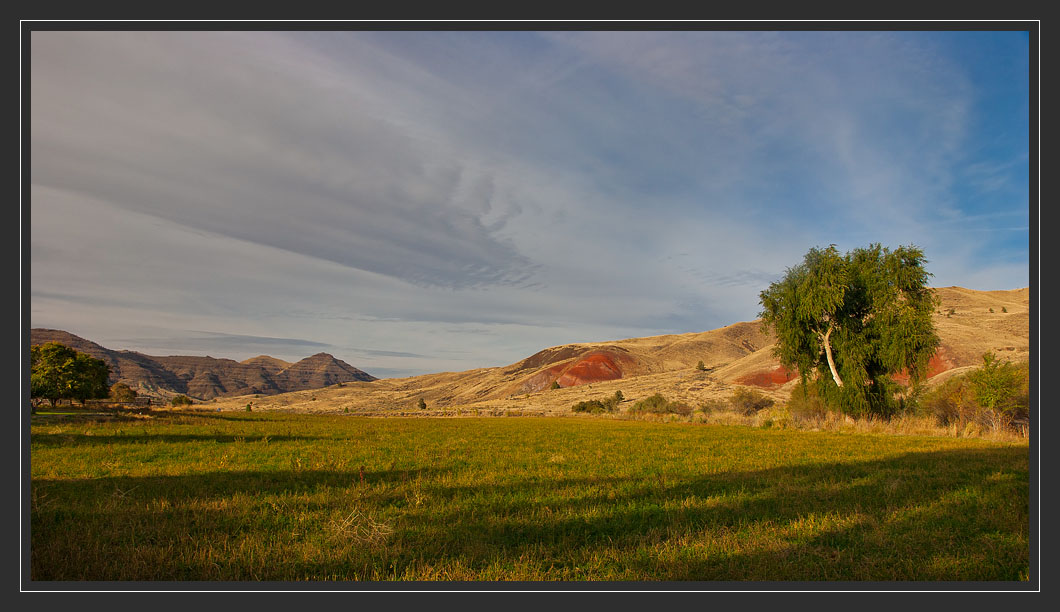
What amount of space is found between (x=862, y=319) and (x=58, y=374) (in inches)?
2534

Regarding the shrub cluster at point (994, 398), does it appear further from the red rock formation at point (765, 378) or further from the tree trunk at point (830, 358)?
the red rock formation at point (765, 378)

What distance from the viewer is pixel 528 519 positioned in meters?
6.76

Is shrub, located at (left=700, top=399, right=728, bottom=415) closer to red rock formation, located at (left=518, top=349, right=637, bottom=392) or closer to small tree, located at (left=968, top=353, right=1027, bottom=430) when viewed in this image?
small tree, located at (left=968, top=353, right=1027, bottom=430)

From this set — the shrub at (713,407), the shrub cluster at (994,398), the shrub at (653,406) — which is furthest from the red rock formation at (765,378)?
the shrub cluster at (994,398)

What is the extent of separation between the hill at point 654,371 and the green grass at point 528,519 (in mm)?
52505

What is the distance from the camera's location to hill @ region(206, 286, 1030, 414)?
66062 mm

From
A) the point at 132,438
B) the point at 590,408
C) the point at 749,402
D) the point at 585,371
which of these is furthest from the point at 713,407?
the point at 585,371

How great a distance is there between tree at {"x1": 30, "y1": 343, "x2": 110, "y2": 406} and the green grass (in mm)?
40777

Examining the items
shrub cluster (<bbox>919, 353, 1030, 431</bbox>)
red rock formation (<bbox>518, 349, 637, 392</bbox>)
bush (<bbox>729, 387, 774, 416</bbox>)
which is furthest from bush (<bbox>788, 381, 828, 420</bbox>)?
red rock formation (<bbox>518, 349, 637, 392</bbox>)

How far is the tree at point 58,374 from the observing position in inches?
1646

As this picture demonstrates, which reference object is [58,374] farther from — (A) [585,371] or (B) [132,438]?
(A) [585,371]

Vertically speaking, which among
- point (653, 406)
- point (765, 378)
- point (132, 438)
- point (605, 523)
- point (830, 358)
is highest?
point (830, 358)

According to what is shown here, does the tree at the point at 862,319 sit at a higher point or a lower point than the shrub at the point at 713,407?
higher
